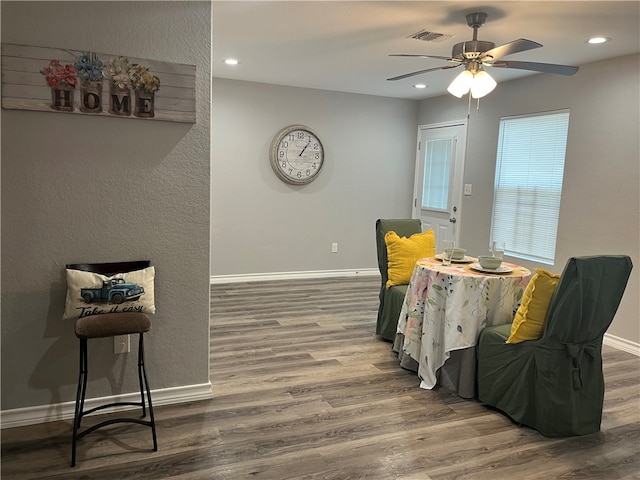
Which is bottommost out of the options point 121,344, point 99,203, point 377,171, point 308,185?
point 121,344

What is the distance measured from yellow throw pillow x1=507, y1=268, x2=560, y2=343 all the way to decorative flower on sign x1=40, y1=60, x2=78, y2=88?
260 cm

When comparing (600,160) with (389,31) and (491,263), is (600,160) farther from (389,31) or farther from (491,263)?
(389,31)

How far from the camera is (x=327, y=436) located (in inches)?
98.4

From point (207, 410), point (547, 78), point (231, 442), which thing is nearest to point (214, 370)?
point (207, 410)

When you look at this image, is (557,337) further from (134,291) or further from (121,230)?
(121,230)

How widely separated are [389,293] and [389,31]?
79.2 inches

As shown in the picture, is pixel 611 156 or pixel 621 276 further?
pixel 611 156

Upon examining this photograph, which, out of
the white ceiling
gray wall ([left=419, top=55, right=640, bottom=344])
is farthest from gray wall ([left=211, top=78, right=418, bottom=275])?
gray wall ([left=419, top=55, right=640, bottom=344])

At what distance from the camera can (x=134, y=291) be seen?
239cm

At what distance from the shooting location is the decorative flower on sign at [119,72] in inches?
95.5

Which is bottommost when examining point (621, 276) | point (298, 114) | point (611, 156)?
point (621, 276)

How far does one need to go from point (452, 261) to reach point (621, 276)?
1076 mm

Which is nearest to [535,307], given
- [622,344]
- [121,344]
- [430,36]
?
[622,344]

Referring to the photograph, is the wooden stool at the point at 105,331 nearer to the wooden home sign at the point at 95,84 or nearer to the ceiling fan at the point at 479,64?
the wooden home sign at the point at 95,84
